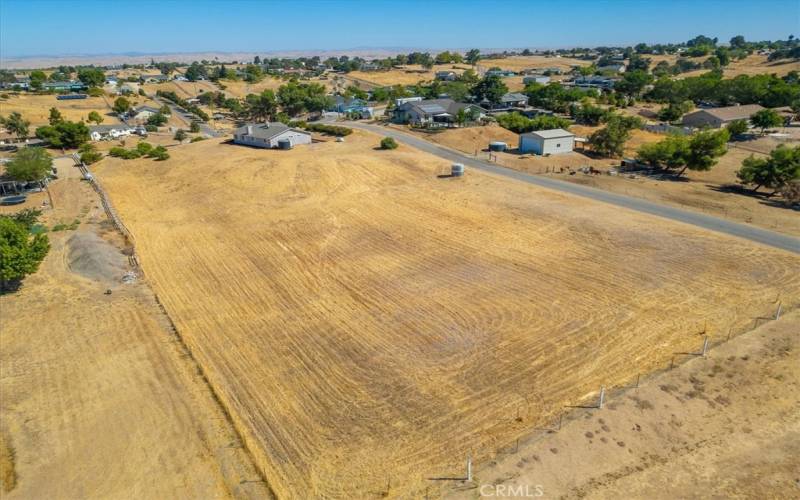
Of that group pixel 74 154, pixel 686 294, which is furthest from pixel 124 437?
pixel 74 154

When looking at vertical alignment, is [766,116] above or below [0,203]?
above

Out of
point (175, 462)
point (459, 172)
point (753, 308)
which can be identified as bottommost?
point (175, 462)

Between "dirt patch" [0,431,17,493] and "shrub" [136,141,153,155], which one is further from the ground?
"shrub" [136,141,153,155]

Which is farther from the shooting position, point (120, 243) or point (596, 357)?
point (120, 243)

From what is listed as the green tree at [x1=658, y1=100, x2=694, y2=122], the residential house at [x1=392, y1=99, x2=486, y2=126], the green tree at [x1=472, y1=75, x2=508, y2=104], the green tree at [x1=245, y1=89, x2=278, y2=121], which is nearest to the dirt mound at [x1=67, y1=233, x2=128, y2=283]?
the residential house at [x1=392, y1=99, x2=486, y2=126]

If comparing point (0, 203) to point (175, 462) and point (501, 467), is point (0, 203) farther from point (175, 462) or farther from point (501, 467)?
point (501, 467)

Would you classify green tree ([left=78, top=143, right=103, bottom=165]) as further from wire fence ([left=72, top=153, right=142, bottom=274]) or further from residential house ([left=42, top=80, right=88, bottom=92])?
residential house ([left=42, top=80, right=88, bottom=92])
